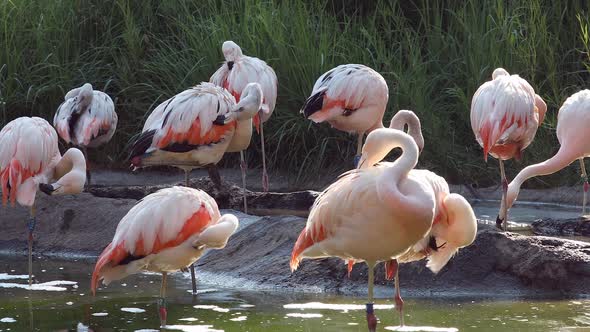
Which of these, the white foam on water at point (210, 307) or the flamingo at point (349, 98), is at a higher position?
the flamingo at point (349, 98)

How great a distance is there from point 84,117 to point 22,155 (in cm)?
226

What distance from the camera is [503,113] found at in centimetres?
731

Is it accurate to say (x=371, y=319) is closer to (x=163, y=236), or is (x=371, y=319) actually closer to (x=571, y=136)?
(x=163, y=236)

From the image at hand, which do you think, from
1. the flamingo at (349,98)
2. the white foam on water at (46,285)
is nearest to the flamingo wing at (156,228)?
the white foam on water at (46,285)

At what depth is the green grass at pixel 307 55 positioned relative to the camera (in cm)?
936

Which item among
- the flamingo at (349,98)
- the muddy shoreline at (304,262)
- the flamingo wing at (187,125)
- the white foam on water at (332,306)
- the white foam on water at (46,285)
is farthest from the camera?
the flamingo at (349,98)

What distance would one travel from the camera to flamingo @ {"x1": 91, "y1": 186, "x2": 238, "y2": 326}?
520 centimetres

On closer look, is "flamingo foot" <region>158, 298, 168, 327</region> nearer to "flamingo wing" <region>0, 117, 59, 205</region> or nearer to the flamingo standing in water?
the flamingo standing in water

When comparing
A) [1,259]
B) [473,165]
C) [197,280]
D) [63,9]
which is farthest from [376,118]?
[63,9]

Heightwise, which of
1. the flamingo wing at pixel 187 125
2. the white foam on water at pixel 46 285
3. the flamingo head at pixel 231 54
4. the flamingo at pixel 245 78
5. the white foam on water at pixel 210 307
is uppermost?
the flamingo head at pixel 231 54

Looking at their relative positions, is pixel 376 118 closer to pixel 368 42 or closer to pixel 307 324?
pixel 368 42

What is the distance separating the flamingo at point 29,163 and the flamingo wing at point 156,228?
154 cm

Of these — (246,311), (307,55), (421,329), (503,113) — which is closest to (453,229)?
(421,329)

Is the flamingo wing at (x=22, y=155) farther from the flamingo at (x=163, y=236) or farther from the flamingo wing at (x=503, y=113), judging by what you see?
the flamingo wing at (x=503, y=113)
